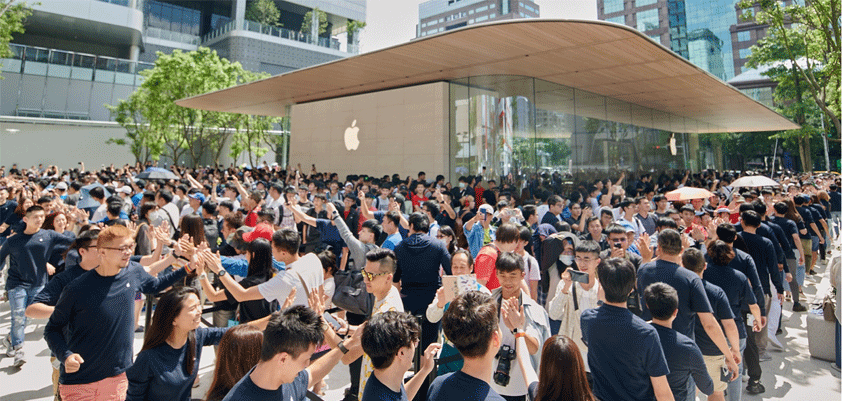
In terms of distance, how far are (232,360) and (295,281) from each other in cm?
124

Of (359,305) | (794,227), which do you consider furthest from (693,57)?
(359,305)

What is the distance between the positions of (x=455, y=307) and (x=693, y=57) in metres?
90.8

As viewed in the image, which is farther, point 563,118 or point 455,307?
point 563,118

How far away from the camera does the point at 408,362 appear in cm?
225

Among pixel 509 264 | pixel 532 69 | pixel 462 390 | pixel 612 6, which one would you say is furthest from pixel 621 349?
pixel 612 6

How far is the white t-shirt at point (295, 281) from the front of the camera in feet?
11.8

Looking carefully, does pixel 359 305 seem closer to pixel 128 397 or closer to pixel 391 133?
pixel 128 397

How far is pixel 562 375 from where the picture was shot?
85.1 inches

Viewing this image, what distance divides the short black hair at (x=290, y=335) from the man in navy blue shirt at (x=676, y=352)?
2142 millimetres

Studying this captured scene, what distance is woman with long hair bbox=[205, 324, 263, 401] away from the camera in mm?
2381

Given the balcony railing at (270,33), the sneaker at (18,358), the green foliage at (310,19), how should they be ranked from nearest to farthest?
1. the sneaker at (18,358)
2. the balcony railing at (270,33)
3. the green foliage at (310,19)

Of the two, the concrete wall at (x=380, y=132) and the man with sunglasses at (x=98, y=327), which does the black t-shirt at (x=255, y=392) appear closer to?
the man with sunglasses at (x=98, y=327)

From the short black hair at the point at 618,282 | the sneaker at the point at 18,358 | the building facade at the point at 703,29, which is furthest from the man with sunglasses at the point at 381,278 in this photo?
the building facade at the point at 703,29

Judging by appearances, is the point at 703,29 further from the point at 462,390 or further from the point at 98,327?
the point at 98,327
